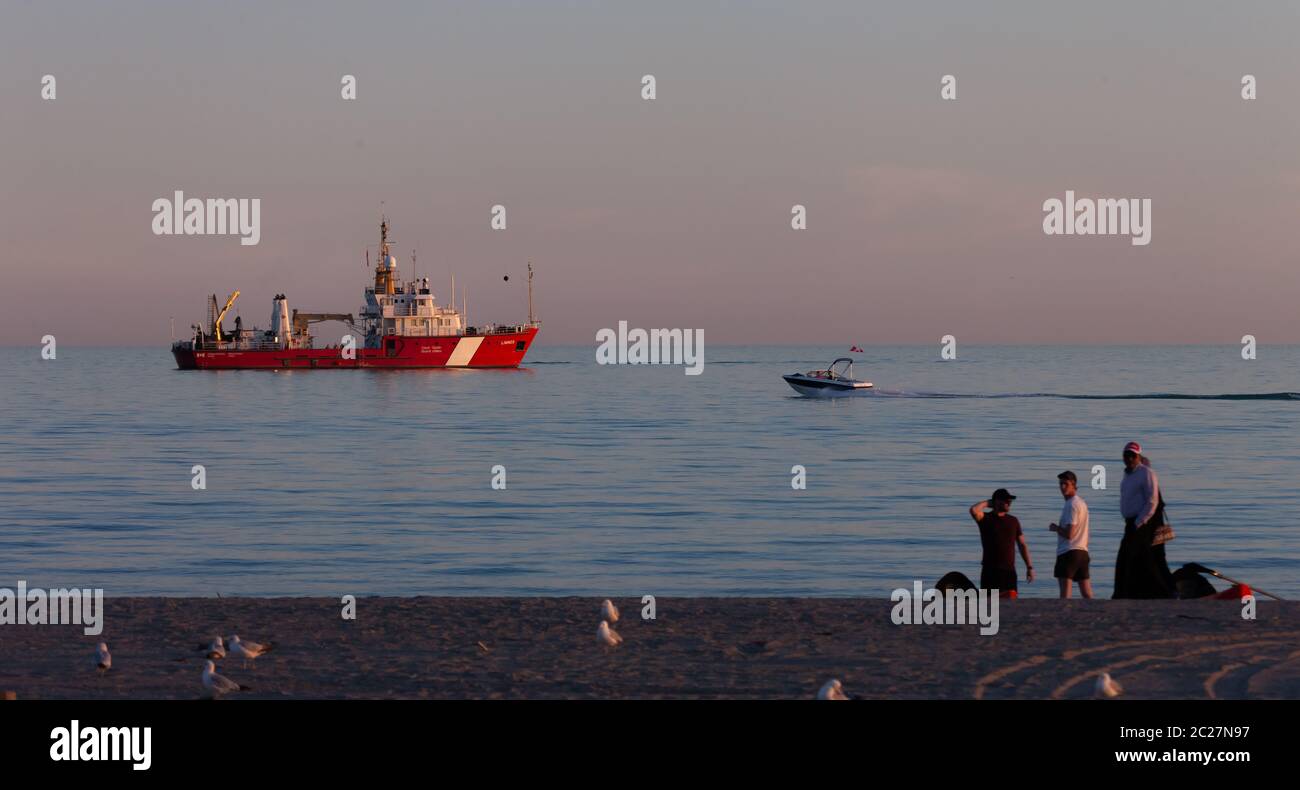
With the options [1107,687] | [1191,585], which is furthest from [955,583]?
[1107,687]

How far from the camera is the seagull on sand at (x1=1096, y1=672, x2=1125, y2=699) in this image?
10438mm

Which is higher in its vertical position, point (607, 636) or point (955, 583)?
point (955, 583)

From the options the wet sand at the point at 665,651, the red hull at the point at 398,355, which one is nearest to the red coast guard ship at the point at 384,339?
the red hull at the point at 398,355

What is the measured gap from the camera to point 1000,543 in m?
15.3

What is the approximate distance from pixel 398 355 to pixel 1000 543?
124 m

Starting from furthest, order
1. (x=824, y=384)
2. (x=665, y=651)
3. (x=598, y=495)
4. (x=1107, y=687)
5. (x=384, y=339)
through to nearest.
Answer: (x=384, y=339), (x=824, y=384), (x=598, y=495), (x=665, y=651), (x=1107, y=687)

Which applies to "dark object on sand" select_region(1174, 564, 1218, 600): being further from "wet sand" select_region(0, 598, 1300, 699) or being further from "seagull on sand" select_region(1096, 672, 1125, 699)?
"seagull on sand" select_region(1096, 672, 1125, 699)

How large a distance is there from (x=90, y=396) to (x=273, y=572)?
315ft

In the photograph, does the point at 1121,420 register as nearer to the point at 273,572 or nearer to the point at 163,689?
the point at 273,572

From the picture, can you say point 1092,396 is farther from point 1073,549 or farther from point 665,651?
point 665,651

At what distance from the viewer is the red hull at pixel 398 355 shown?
443 feet

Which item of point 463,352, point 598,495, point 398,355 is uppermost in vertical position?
point 463,352

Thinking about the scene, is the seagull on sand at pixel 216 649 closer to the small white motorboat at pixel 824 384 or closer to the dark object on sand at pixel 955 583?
the dark object on sand at pixel 955 583

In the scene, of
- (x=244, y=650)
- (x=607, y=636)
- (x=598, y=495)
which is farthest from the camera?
(x=598, y=495)
